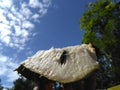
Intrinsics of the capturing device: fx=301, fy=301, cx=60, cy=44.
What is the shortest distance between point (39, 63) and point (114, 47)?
99.3ft

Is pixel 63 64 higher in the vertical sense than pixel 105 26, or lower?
lower

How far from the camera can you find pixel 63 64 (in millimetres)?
4555

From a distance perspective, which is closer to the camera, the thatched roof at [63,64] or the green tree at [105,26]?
the thatched roof at [63,64]

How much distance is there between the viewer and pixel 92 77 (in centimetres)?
444

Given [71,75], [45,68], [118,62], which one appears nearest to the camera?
[71,75]

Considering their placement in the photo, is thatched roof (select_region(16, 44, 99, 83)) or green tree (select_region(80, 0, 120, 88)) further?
green tree (select_region(80, 0, 120, 88))

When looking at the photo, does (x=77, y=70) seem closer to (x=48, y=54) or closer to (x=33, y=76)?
(x=48, y=54)

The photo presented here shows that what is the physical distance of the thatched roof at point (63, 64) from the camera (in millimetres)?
4184

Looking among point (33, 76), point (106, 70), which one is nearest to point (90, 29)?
point (106, 70)

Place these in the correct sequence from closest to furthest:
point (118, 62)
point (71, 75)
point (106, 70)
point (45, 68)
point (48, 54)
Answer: point (71, 75)
point (45, 68)
point (48, 54)
point (118, 62)
point (106, 70)

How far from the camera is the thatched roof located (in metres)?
4.18

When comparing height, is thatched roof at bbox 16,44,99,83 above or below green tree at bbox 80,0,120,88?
below

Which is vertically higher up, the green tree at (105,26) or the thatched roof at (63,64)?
the green tree at (105,26)

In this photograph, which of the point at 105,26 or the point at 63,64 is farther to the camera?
the point at 105,26
